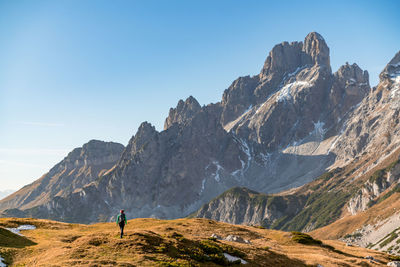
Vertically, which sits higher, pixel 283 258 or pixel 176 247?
pixel 176 247

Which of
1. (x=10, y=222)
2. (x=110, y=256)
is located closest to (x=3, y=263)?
(x=110, y=256)

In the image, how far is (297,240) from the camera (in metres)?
65.8

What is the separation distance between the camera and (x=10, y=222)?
5888 centimetres

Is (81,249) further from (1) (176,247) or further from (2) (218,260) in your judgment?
(2) (218,260)

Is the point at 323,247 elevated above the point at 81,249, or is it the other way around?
the point at 81,249

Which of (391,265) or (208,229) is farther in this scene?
(208,229)

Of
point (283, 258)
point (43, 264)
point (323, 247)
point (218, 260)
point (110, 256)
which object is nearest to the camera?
point (43, 264)

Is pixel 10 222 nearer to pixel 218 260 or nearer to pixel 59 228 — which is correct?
pixel 59 228

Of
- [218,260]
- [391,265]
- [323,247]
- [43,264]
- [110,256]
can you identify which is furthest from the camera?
[323,247]

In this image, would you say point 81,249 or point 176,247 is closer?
point 81,249

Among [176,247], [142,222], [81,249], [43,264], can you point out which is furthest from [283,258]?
[142,222]

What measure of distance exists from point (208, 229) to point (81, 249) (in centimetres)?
3551

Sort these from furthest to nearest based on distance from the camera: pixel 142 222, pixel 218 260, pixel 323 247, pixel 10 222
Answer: pixel 142 222, pixel 323 247, pixel 10 222, pixel 218 260

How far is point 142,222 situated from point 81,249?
1633 inches
